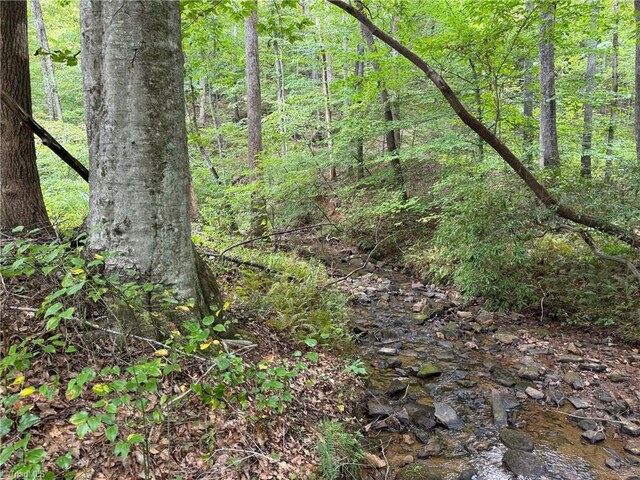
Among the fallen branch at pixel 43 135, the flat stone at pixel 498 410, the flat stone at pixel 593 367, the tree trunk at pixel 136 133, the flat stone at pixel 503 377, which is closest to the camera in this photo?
the tree trunk at pixel 136 133

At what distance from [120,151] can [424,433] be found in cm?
429

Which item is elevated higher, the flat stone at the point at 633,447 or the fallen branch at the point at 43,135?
the fallen branch at the point at 43,135

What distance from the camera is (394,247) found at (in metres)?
11.6

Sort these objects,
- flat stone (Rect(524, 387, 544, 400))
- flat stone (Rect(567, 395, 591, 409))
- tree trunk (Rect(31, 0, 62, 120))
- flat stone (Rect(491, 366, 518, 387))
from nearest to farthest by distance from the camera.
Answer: flat stone (Rect(567, 395, 591, 409)), flat stone (Rect(524, 387, 544, 400)), flat stone (Rect(491, 366, 518, 387)), tree trunk (Rect(31, 0, 62, 120))

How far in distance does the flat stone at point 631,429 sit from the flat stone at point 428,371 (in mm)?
2180

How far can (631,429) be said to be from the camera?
4.42 metres

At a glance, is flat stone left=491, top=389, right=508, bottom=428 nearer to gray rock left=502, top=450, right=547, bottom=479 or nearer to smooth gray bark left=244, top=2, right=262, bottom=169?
gray rock left=502, top=450, right=547, bottom=479

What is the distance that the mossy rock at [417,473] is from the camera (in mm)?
3746

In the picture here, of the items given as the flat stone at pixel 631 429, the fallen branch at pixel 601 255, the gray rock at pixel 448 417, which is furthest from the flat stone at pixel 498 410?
the fallen branch at pixel 601 255

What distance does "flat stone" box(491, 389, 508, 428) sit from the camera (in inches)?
185

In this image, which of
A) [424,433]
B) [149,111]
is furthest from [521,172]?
[149,111]

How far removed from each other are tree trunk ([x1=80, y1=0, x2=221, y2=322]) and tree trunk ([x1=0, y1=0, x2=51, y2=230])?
125 cm

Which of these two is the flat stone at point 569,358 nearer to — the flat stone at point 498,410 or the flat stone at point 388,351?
the flat stone at point 498,410

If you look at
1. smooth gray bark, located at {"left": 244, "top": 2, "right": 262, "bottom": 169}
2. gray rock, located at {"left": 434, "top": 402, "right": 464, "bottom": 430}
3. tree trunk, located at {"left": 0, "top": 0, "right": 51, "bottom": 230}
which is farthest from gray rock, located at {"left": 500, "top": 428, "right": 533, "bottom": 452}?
smooth gray bark, located at {"left": 244, "top": 2, "right": 262, "bottom": 169}
